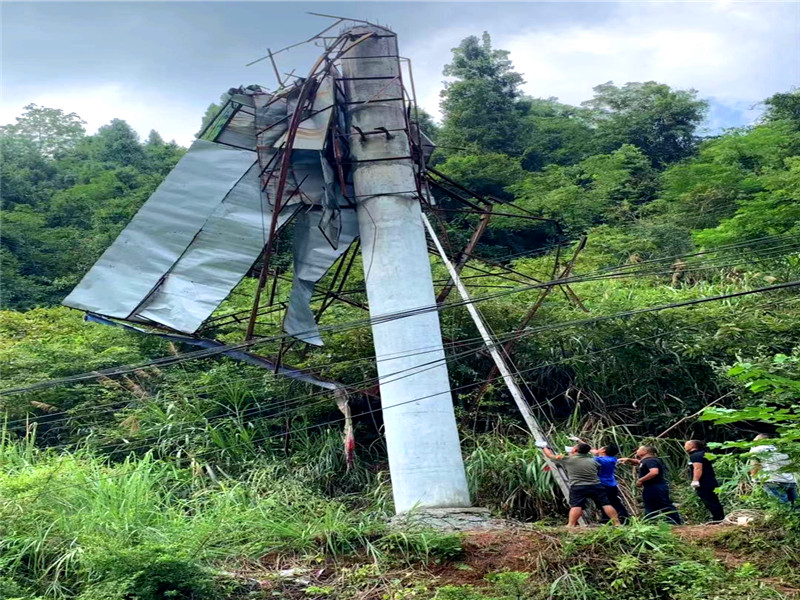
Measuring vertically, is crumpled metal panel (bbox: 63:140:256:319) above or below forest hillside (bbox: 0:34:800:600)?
above

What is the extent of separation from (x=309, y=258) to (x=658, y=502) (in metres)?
5.05

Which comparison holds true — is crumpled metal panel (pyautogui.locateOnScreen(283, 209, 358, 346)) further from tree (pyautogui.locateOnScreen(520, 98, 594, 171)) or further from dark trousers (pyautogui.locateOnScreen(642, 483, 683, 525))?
tree (pyautogui.locateOnScreen(520, 98, 594, 171))

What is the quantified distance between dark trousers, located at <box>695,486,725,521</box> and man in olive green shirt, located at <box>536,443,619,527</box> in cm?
108

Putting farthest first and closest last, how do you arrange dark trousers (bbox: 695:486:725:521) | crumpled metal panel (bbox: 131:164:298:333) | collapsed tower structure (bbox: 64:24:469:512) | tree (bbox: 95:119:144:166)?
1. tree (bbox: 95:119:144:166)
2. crumpled metal panel (bbox: 131:164:298:333)
3. collapsed tower structure (bbox: 64:24:469:512)
4. dark trousers (bbox: 695:486:725:521)

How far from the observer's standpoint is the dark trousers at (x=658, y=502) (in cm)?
946

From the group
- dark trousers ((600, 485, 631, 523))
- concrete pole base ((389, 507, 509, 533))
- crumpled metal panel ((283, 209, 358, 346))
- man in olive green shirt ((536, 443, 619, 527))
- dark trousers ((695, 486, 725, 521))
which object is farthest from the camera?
crumpled metal panel ((283, 209, 358, 346))

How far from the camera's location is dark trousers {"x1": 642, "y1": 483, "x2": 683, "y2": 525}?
31.0ft

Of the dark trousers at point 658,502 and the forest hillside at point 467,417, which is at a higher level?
the forest hillside at point 467,417

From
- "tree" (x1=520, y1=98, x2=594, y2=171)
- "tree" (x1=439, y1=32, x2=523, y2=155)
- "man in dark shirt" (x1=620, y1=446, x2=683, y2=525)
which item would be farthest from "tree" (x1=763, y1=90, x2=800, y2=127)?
"man in dark shirt" (x1=620, y1=446, x2=683, y2=525)

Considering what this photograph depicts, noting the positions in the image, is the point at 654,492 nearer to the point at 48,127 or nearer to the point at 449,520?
the point at 449,520

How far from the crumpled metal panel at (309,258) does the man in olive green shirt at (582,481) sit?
3384 millimetres

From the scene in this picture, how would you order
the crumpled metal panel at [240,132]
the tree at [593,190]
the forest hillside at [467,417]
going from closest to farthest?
1. the forest hillside at [467,417]
2. the crumpled metal panel at [240,132]
3. the tree at [593,190]

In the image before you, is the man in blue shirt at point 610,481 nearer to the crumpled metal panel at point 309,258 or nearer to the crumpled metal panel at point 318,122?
the crumpled metal panel at point 309,258

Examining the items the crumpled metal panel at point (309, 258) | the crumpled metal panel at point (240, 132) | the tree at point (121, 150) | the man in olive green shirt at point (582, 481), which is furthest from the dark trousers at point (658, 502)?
the tree at point (121, 150)
